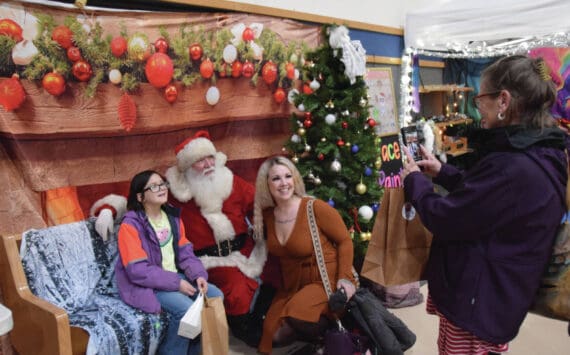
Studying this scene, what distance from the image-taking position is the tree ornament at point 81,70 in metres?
2.59

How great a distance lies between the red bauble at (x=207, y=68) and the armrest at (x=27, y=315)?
1.67 m

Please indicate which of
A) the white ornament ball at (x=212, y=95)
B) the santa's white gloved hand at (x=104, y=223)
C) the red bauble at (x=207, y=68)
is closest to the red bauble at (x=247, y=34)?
the red bauble at (x=207, y=68)

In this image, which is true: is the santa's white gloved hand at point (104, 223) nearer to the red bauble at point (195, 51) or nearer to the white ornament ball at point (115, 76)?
the white ornament ball at point (115, 76)

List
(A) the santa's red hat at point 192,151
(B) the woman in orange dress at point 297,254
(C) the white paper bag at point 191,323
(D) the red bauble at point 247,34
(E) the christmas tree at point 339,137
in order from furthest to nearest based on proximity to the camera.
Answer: (D) the red bauble at point 247,34
(E) the christmas tree at point 339,137
(A) the santa's red hat at point 192,151
(B) the woman in orange dress at point 297,254
(C) the white paper bag at point 191,323

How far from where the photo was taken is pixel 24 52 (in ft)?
7.81

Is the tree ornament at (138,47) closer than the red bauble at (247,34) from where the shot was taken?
Yes

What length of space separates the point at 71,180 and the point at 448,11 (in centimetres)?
423

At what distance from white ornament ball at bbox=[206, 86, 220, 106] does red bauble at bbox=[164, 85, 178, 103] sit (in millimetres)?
283

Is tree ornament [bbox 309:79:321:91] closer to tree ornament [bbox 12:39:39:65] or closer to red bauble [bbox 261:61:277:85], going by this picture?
red bauble [bbox 261:61:277:85]

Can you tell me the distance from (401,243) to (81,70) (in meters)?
2.16

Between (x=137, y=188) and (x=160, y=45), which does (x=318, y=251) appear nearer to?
(x=137, y=188)

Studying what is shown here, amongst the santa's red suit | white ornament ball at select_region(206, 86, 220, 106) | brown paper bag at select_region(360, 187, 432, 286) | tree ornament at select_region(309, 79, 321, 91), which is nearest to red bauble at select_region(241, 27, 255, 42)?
white ornament ball at select_region(206, 86, 220, 106)

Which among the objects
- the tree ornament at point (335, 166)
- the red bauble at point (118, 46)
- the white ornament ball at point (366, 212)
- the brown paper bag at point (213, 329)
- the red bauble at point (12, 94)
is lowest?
the brown paper bag at point (213, 329)

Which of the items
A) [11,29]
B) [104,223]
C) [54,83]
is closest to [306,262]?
A: [104,223]
